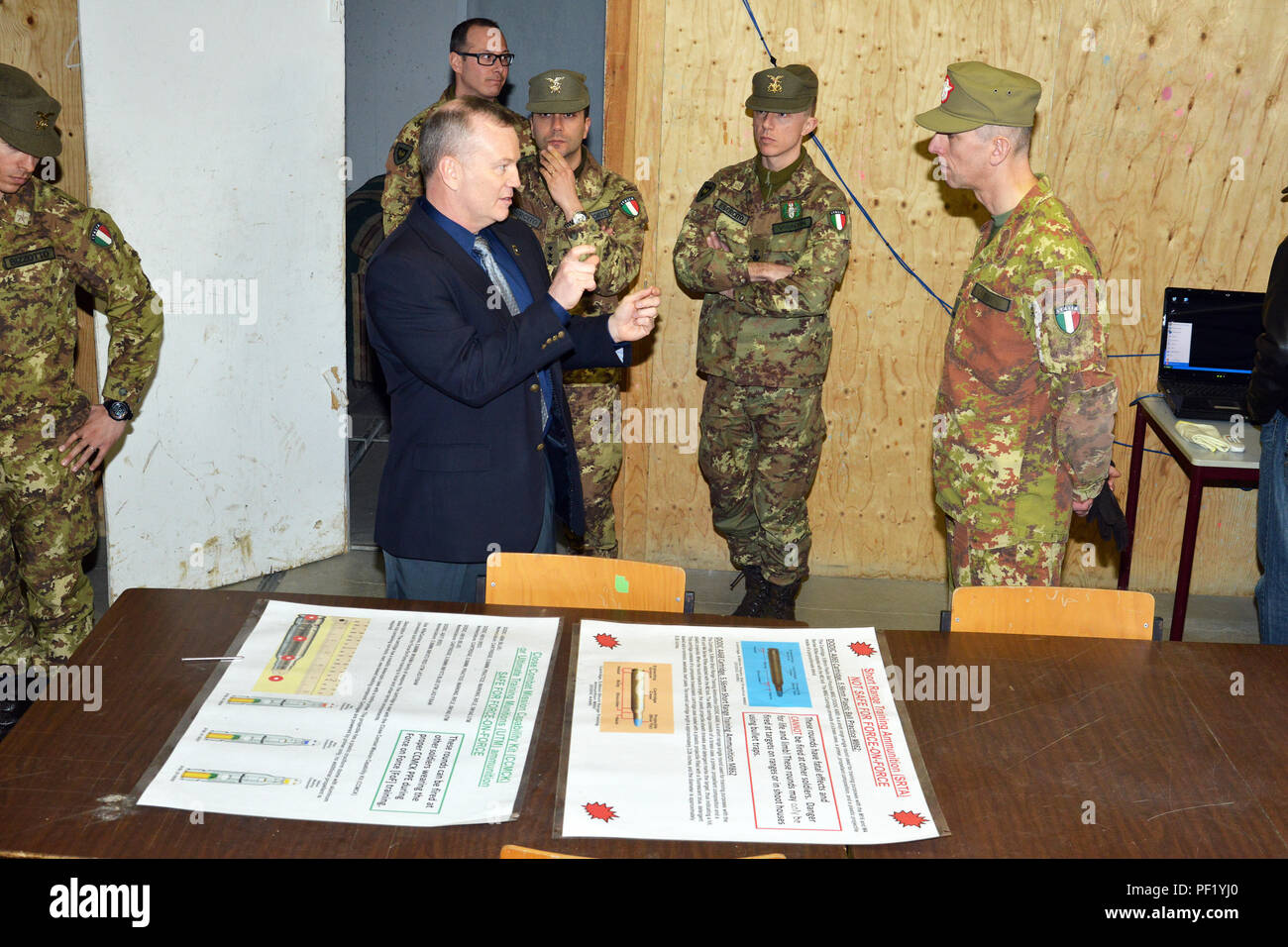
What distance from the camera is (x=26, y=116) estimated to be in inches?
126

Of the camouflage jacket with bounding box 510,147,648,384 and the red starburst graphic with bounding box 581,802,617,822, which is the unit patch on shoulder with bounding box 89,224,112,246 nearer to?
the camouflage jacket with bounding box 510,147,648,384

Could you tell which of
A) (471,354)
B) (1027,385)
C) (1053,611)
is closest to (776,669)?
(1053,611)

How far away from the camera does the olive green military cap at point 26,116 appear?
3.19m

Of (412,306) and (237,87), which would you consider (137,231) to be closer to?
(237,87)

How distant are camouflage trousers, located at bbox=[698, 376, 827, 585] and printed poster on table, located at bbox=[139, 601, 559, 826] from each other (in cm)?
234

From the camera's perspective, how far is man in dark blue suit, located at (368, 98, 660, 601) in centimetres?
254

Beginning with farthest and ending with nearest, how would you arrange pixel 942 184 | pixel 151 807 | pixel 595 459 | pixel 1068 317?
pixel 942 184 → pixel 595 459 → pixel 1068 317 → pixel 151 807

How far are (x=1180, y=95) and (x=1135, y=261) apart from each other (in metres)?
0.64

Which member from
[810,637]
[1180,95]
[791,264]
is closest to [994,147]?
[791,264]

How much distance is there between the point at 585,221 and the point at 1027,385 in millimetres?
1570

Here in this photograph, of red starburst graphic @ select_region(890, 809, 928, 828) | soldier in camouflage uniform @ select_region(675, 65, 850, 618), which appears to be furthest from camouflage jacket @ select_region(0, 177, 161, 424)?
red starburst graphic @ select_region(890, 809, 928, 828)

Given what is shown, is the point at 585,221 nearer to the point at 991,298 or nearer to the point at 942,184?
the point at 991,298

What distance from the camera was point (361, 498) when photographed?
561cm

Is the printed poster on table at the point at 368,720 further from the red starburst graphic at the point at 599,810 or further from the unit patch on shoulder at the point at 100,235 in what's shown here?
the unit patch on shoulder at the point at 100,235
